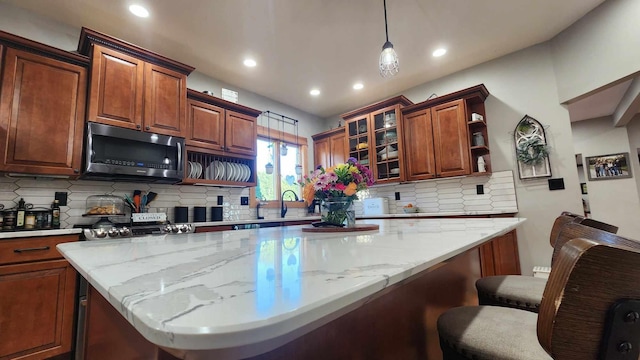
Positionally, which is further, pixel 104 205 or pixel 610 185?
pixel 610 185

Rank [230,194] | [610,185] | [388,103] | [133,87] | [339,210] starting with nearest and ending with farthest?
[339,210] → [133,87] → [230,194] → [388,103] → [610,185]

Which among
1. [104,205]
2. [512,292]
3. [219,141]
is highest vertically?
[219,141]

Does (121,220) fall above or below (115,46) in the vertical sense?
below

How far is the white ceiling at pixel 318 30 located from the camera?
97.6 inches

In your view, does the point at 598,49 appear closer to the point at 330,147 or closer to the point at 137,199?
the point at 330,147

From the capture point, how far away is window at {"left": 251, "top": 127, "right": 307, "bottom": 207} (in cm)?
415

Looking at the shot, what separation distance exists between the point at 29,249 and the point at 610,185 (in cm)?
734

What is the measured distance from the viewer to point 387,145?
4.05m

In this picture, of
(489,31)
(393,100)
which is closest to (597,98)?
(489,31)

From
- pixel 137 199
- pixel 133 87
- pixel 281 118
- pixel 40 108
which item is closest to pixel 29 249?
pixel 137 199

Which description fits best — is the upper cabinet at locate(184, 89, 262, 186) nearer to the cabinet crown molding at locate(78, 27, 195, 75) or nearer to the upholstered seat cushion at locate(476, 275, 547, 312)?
the cabinet crown molding at locate(78, 27, 195, 75)

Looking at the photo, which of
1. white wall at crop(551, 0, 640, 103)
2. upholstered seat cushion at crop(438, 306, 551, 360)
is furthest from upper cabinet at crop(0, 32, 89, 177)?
white wall at crop(551, 0, 640, 103)

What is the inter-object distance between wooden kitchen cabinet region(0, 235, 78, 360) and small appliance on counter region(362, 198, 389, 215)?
3323 mm

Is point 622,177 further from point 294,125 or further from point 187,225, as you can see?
point 187,225
